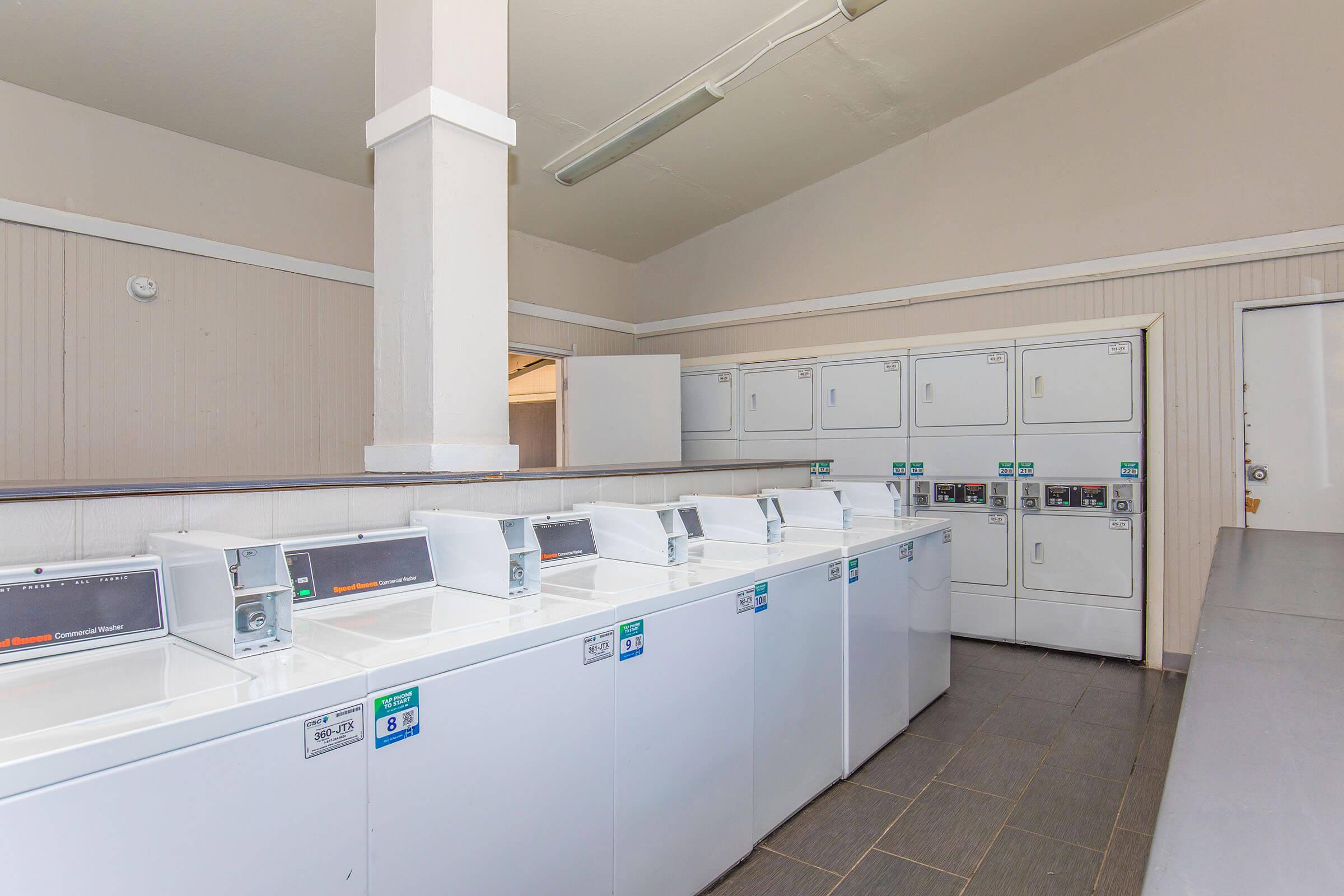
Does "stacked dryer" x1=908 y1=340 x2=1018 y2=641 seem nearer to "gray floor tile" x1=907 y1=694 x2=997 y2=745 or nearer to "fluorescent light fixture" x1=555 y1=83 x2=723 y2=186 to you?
"gray floor tile" x1=907 y1=694 x2=997 y2=745

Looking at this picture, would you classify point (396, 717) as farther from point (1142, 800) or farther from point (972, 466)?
point (972, 466)

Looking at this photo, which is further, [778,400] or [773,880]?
[778,400]

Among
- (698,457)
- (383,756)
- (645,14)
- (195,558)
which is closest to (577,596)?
(383,756)

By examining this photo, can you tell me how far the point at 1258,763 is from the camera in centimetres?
78

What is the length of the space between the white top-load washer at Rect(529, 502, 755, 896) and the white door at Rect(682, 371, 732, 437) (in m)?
3.54

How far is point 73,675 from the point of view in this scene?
112 cm

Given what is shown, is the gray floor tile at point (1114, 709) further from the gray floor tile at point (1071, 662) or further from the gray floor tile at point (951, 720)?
the gray floor tile at point (951, 720)

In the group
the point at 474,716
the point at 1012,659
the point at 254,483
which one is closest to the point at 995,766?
the point at 1012,659

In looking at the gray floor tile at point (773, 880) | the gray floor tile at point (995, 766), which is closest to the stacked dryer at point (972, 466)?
the gray floor tile at point (995, 766)

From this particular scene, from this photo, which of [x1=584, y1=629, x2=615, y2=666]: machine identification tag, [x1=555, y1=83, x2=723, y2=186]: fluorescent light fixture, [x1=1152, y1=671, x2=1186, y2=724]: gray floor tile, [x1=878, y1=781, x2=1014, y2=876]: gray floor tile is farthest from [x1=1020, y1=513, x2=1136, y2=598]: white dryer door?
[x1=584, y1=629, x2=615, y2=666]: machine identification tag

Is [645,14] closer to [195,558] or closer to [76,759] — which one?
[195,558]

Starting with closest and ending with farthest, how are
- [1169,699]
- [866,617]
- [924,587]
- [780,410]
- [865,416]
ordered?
[866,617] → [924,587] → [1169,699] → [865,416] → [780,410]

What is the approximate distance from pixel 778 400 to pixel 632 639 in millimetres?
3955

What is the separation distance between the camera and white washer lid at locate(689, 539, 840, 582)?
2.14 meters
